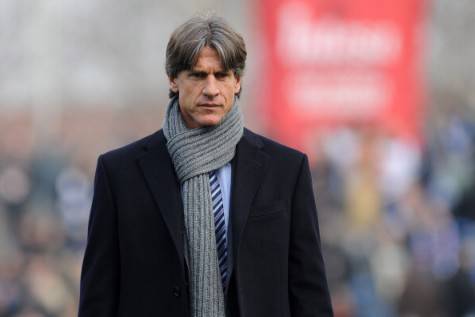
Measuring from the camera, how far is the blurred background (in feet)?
29.8

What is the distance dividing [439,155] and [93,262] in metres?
6.69

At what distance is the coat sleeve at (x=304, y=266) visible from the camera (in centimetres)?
333

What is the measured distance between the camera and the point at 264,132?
31.3 feet

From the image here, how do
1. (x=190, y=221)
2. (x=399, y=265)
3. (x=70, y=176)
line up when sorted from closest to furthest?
(x=190, y=221) < (x=70, y=176) < (x=399, y=265)

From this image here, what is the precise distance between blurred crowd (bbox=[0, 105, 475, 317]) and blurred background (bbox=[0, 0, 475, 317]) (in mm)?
11

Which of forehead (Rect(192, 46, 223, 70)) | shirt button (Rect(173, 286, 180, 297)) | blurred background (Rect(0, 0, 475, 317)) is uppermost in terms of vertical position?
blurred background (Rect(0, 0, 475, 317))

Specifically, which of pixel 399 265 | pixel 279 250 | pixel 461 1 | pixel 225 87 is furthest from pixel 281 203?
pixel 461 1

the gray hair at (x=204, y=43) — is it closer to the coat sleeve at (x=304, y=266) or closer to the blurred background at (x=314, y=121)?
the coat sleeve at (x=304, y=266)

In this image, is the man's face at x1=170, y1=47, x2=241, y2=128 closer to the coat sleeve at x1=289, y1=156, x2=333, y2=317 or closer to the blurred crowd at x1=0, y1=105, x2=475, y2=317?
the coat sleeve at x1=289, y1=156, x2=333, y2=317

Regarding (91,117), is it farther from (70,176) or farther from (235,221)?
(235,221)

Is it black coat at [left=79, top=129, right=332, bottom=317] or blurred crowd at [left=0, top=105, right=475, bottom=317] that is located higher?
blurred crowd at [left=0, top=105, right=475, bottom=317]

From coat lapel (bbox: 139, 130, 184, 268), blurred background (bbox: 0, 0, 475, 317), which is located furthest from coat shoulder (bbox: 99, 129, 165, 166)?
blurred background (bbox: 0, 0, 475, 317)

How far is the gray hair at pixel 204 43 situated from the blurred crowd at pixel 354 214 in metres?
5.87

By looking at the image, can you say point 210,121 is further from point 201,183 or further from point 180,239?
point 180,239
